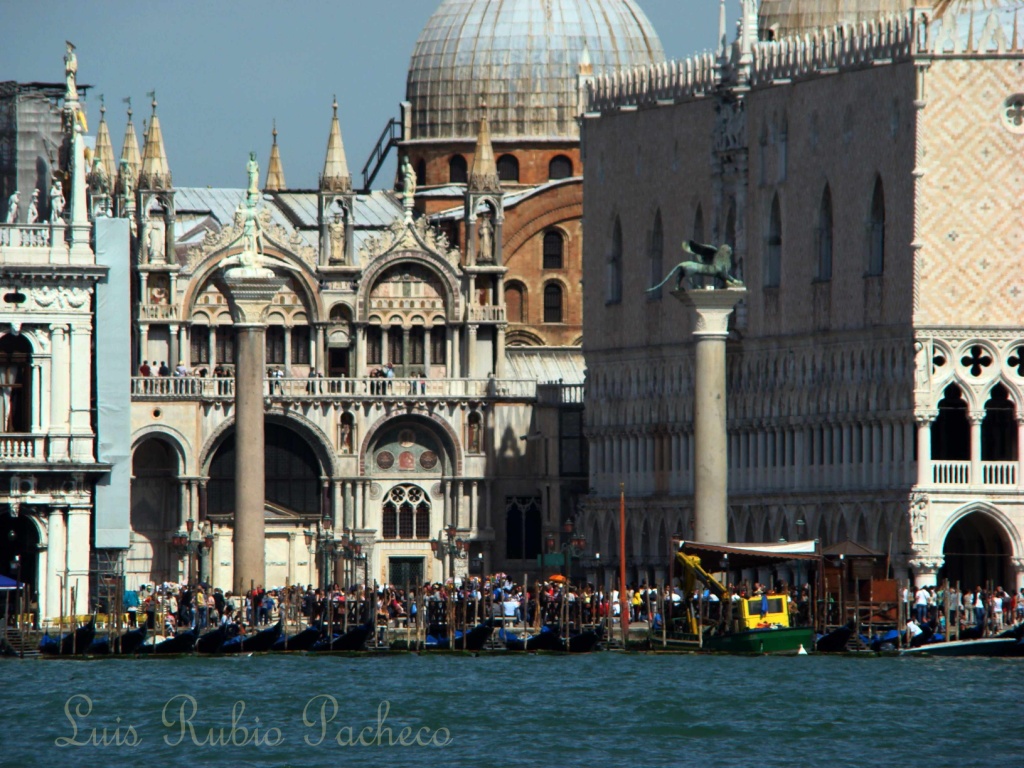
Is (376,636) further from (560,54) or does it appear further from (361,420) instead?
(560,54)

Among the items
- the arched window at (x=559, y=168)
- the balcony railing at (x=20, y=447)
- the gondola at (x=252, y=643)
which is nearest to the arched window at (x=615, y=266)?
the arched window at (x=559, y=168)

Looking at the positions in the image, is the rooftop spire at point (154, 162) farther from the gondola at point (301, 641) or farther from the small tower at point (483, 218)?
the gondola at point (301, 641)

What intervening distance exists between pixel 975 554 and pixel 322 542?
2605 centimetres

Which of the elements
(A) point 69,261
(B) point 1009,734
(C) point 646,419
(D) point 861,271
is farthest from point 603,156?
(B) point 1009,734

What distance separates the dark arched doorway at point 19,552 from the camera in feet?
339

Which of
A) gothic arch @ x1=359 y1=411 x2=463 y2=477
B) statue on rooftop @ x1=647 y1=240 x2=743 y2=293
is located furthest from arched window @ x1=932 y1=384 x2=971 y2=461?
gothic arch @ x1=359 y1=411 x2=463 y2=477

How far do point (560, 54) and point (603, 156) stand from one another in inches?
672

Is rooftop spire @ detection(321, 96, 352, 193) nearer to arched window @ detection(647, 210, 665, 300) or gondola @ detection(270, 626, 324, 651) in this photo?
arched window @ detection(647, 210, 665, 300)

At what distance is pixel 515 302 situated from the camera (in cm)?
14225

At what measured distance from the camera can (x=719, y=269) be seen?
346ft

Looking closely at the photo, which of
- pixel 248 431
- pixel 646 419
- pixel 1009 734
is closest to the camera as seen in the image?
pixel 1009 734

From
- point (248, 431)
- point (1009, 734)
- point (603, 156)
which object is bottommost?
point (1009, 734)

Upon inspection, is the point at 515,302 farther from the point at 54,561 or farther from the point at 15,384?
the point at 54,561

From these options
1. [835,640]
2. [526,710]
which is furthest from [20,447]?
[835,640]
